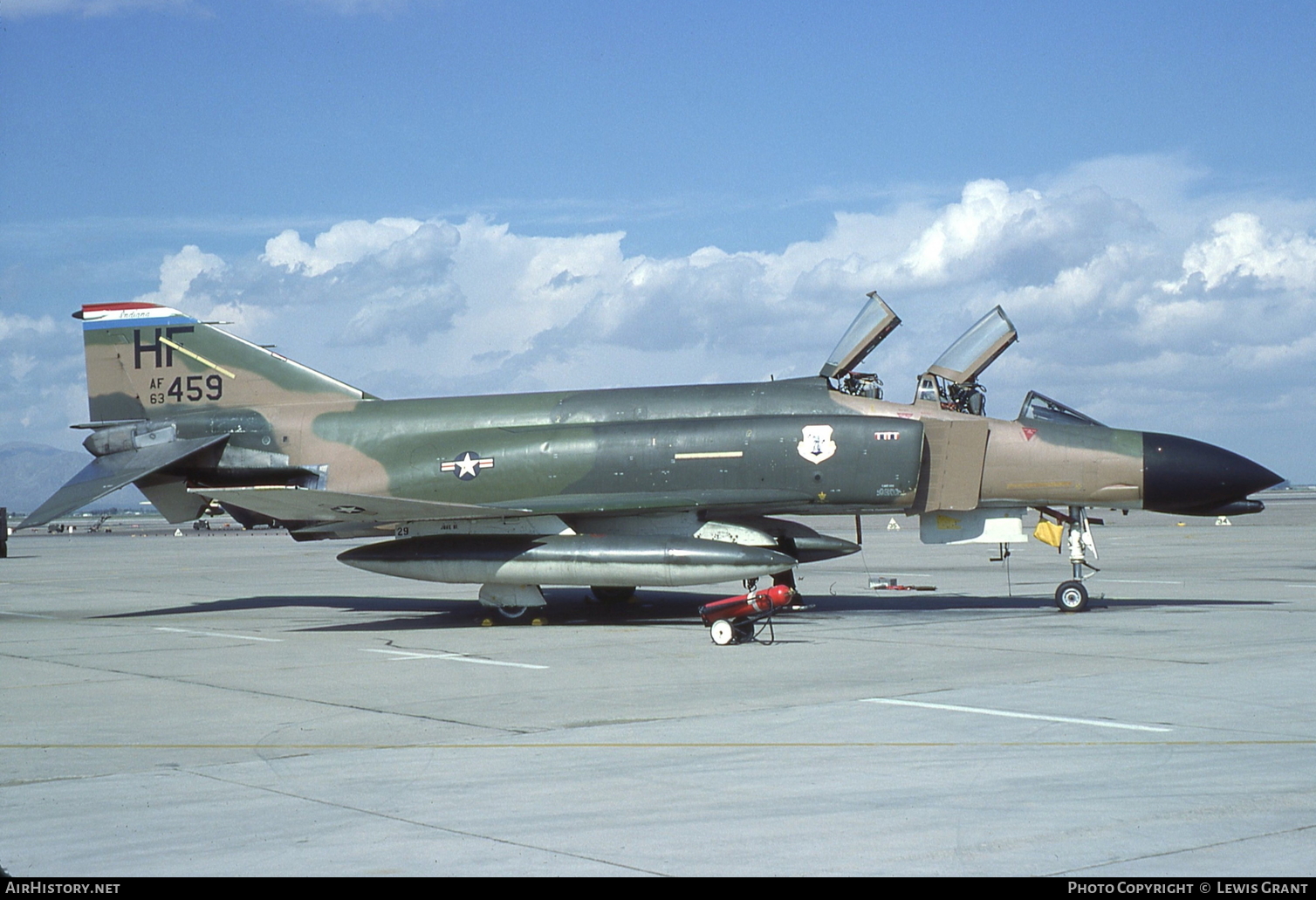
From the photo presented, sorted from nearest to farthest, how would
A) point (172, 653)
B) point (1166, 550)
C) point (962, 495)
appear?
point (172, 653)
point (962, 495)
point (1166, 550)

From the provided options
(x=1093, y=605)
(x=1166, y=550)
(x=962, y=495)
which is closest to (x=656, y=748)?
(x=962, y=495)

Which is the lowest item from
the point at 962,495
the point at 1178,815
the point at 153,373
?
the point at 1178,815

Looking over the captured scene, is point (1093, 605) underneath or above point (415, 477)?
underneath

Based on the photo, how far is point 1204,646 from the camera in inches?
478

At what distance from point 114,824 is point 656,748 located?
3068 millimetres

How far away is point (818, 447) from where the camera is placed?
52.5ft

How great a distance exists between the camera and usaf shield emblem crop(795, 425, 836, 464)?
1598 cm

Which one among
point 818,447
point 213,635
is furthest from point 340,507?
point 818,447

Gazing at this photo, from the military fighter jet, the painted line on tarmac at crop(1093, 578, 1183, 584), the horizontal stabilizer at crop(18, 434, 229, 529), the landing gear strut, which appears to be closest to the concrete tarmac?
the landing gear strut

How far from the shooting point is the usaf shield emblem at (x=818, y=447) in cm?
1598

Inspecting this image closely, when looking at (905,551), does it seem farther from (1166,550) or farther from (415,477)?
(415,477)

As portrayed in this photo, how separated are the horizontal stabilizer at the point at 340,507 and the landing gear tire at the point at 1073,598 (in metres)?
6.98

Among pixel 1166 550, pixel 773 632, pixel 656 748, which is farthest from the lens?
pixel 1166 550

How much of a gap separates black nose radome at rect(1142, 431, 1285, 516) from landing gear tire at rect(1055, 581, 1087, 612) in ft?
4.40
